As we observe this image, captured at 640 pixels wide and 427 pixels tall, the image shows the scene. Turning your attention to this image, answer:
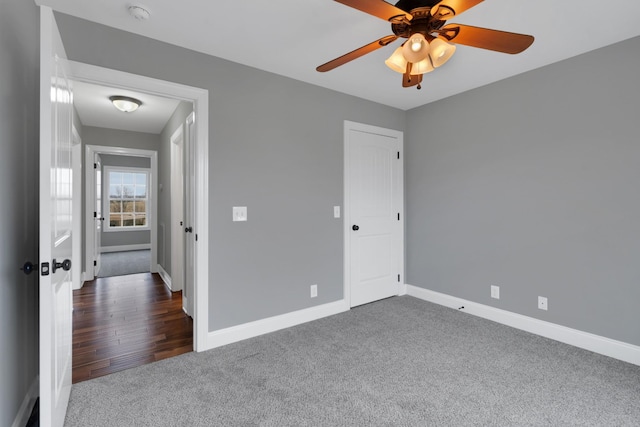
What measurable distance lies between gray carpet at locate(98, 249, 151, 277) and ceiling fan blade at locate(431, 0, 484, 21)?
5838mm

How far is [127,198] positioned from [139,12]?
23.8 feet

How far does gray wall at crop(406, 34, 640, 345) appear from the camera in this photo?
2.43 metres

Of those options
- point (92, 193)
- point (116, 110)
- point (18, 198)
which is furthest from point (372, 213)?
point (92, 193)

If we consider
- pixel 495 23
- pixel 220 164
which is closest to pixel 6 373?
pixel 220 164

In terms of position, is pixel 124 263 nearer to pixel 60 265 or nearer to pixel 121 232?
pixel 121 232

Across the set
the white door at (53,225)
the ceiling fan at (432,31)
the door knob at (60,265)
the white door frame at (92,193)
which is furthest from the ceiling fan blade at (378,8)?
the white door frame at (92,193)

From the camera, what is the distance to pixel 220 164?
8.74 feet

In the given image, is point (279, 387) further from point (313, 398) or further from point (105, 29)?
point (105, 29)

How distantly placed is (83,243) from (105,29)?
3763 millimetres

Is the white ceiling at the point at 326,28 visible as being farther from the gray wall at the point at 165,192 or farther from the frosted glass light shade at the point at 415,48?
the gray wall at the point at 165,192

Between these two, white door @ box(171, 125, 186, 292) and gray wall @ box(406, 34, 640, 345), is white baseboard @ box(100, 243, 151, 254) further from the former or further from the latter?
gray wall @ box(406, 34, 640, 345)

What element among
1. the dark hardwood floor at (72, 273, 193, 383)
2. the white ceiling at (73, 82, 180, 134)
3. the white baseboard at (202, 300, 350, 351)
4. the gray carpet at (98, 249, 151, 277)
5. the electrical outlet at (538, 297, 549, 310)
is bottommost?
the dark hardwood floor at (72, 273, 193, 383)

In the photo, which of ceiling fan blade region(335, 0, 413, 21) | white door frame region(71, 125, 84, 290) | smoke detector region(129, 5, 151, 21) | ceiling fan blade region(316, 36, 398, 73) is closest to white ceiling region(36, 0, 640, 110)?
smoke detector region(129, 5, 151, 21)

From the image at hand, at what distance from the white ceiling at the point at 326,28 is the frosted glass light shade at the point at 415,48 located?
0.53 metres
